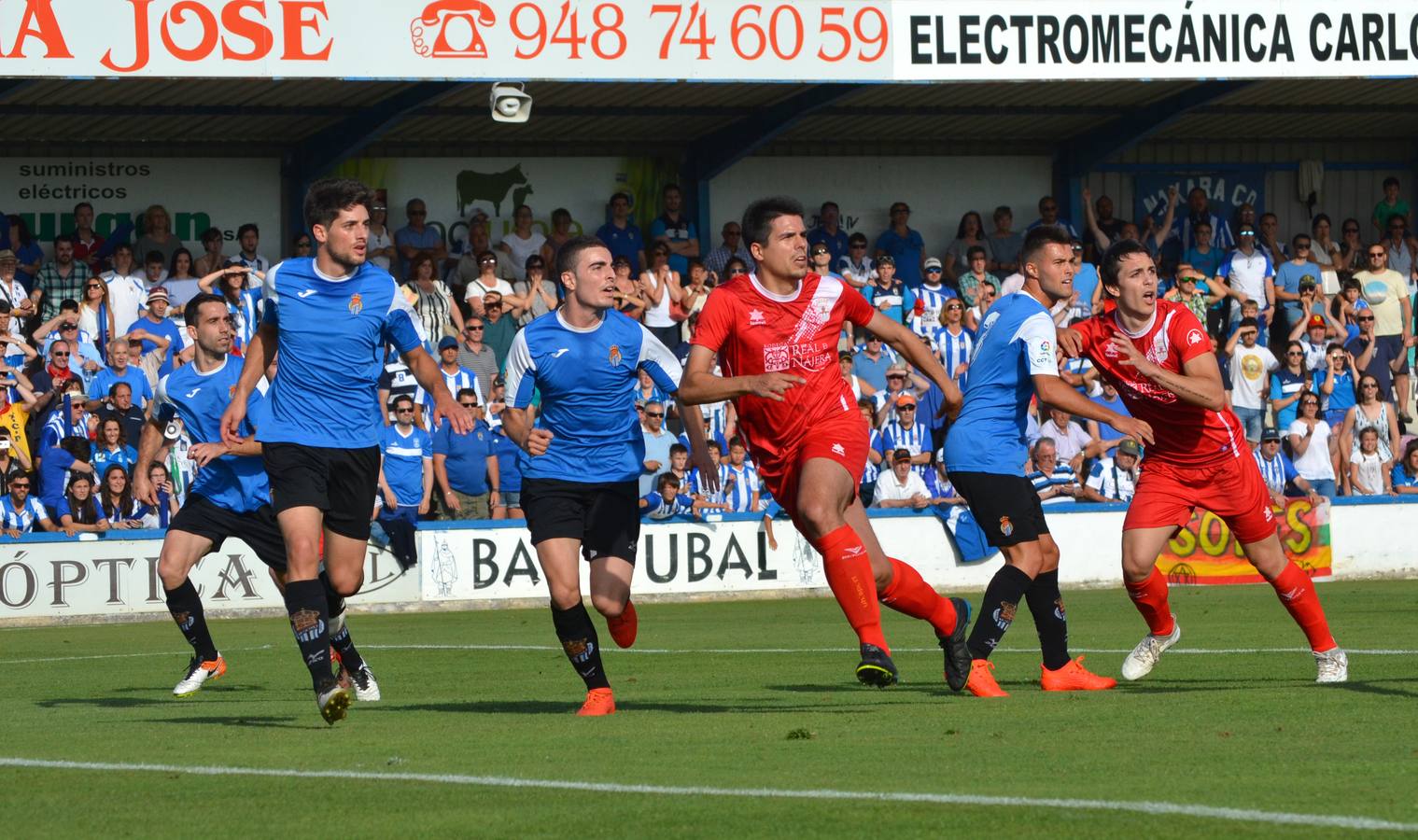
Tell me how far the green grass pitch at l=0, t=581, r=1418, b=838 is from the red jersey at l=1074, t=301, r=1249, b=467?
45.5 inches

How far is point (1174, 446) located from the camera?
397 inches

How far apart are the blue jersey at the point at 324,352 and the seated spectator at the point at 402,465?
1111 centimetres

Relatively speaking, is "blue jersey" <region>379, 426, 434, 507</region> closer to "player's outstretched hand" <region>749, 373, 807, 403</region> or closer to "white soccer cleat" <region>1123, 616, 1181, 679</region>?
"white soccer cleat" <region>1123, 616, 1181, 679</region>

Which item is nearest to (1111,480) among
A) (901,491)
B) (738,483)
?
(901,491)

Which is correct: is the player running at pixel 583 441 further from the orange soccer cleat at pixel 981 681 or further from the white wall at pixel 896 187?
the white wall at pixel 896 187

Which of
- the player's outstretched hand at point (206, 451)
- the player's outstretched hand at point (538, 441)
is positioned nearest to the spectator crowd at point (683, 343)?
the player's outstretched hand at point (206, 451)

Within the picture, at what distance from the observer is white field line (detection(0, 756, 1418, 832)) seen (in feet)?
17.9

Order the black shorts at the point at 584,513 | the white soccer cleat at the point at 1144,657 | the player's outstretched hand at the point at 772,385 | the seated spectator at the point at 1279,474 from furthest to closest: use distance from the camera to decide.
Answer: the seated spectator at the point at 1279,474 < the white soccer cleat at the point at 1144,657 < the black shorts at the point at 584,513 < the player's outstretched hand at the point at 772,385

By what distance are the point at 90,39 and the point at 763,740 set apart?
1518 cm

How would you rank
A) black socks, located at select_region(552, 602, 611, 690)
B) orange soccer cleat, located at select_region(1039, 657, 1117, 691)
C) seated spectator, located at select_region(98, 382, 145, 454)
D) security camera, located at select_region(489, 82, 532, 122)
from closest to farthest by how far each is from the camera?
black socks, located at select_region(552, 602, 611, 690)
orange soccer cleat, located at select_region(1039, 657, 1117, 691)
seated spectator, located at select_region(98, 382, 145, 454)
security camera, located at select_region(489, 82, 532, 122)

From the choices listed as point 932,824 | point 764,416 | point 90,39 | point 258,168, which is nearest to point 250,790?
point 932,824

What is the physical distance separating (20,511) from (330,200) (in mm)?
11801

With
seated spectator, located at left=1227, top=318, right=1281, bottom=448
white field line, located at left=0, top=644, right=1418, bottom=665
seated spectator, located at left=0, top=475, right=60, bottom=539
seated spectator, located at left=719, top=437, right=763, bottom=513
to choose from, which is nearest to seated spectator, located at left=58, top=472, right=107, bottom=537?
seated spectator, located at left=0, top=475, right=60, bottom=539

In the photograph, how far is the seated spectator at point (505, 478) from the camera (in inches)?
856
